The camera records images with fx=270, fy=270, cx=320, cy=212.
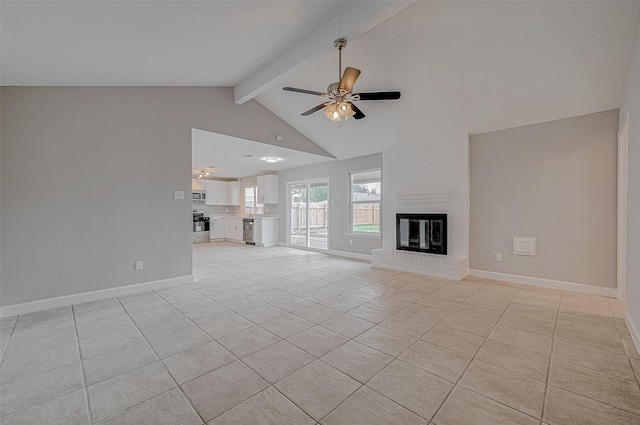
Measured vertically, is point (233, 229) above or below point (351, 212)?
below

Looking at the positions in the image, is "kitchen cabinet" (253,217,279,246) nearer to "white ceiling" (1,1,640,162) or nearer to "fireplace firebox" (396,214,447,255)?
"fireplace firebox" (396,214,447,255)

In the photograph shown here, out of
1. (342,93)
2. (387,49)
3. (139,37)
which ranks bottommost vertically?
(342,93)

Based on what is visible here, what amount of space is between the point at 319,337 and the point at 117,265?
116 inches

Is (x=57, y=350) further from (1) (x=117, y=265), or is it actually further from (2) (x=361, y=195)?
(2) (x=361, y=195)

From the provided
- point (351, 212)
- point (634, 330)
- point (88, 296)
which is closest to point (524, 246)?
point (634, 330)

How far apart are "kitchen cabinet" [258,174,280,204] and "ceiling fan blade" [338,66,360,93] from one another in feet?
19.9

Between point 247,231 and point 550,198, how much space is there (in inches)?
306

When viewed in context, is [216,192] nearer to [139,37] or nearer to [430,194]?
[430,194]

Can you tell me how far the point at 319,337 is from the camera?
2.37 metres

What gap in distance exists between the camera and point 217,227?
10008mm

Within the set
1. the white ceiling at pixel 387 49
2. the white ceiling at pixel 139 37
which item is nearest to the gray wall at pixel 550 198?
the white ceiling at pixel 387 49

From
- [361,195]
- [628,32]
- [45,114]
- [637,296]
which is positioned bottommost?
[637,296]

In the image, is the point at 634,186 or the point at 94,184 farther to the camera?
the point at 94,184

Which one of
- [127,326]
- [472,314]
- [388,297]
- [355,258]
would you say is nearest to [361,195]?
[355,258]
